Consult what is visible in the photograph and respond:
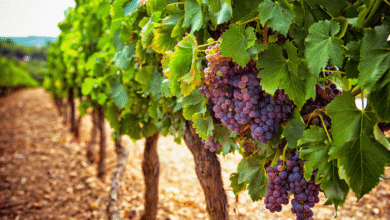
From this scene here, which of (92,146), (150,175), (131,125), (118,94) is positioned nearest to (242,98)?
(118,94)

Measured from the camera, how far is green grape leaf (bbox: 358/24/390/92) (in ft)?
2.30

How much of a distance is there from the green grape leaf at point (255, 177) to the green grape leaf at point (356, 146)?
0.49 meters

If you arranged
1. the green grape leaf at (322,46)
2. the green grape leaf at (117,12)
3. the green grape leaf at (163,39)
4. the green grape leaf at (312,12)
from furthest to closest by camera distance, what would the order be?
the green grape leaf at (117,12) → the green grape leaf at (163,39) → the green grape leaf at (312,12) → the green grape leaf at (322,46)

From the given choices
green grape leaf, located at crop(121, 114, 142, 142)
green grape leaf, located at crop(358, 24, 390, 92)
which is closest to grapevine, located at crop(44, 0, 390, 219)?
green grape leaf, located at crop(358, 24, 390, 92)

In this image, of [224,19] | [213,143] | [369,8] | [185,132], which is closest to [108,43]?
[185,132]

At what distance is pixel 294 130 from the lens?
102 centimetres

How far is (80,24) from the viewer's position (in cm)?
390

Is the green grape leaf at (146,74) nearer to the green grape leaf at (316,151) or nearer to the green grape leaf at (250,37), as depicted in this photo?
the green grape leaf at (250,37)

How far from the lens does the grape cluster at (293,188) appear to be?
100 cm

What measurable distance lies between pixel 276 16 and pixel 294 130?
16.8 inches

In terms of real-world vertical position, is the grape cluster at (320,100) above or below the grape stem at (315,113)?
above

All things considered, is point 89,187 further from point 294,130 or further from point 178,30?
point 294,130

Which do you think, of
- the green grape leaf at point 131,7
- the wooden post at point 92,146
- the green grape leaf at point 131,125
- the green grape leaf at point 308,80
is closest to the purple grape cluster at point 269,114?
the green grape leaf at point 308,80

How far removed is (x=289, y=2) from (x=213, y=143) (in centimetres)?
75
